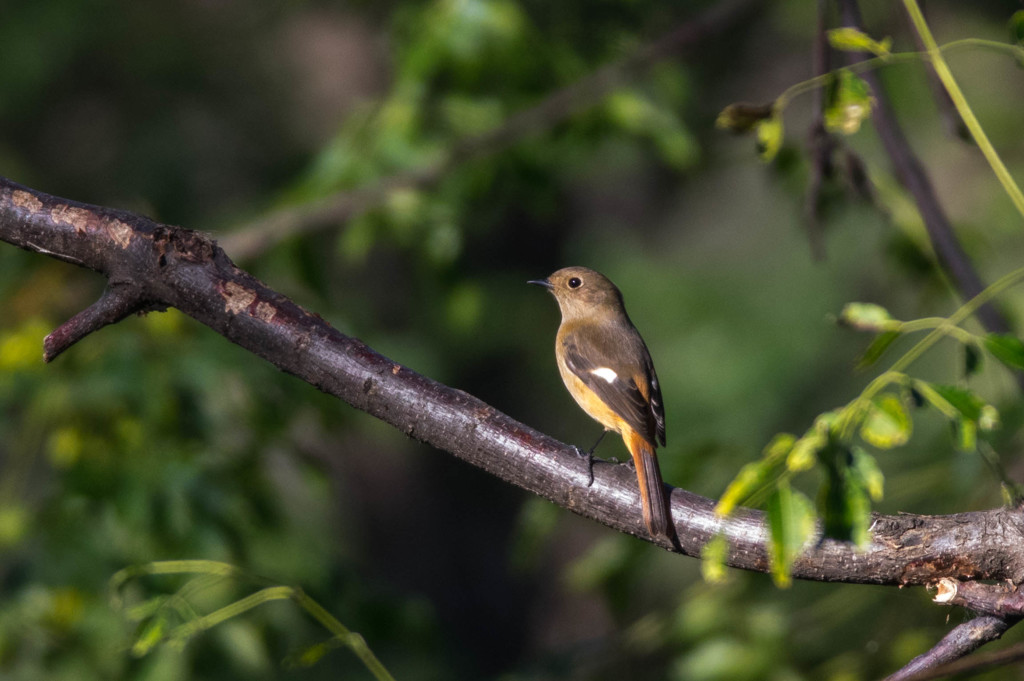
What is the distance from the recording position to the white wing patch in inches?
141

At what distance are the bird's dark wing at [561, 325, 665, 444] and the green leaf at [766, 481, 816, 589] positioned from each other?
5.15 ft

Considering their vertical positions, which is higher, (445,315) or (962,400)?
(445,315)

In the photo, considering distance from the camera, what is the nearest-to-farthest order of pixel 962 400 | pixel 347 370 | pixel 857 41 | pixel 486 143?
pixel 962 400
pixel 857 41
pixel 347 370
pixel 486 143

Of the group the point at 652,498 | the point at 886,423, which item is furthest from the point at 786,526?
the point at 652,498

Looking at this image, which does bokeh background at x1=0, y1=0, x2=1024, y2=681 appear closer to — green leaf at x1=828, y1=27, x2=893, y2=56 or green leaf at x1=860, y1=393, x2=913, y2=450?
green leaf at x1=828, y1=27, x2=893, y2=56

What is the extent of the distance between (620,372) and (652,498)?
4.57 ft

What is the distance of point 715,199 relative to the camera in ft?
35.7

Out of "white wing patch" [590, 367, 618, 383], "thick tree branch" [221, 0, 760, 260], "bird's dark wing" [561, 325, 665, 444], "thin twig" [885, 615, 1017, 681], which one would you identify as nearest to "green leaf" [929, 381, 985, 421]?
"thin twig" [885, 615, 1017, 681]

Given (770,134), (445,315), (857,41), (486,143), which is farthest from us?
(445,315)

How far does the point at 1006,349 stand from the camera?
160 cm

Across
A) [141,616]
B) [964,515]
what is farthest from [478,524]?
[964,515]

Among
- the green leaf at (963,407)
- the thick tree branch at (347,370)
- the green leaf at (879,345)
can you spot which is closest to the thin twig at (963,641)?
the thick tree branch at (347,370)

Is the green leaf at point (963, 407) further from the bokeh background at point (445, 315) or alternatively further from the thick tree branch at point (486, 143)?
the thick tree branch at point (486, 143)

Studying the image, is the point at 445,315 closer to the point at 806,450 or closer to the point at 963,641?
the point at 963,641
